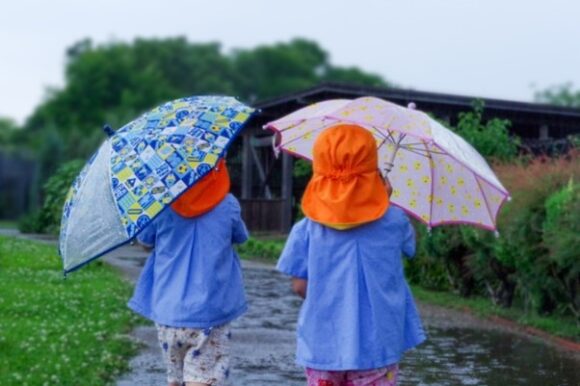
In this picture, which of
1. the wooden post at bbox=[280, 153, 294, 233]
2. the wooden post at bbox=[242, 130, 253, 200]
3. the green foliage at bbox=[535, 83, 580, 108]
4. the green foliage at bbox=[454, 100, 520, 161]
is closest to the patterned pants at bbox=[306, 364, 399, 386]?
the green foliage at bbox=[454, 100, 520, 161]

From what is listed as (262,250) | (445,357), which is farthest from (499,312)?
(262,250)

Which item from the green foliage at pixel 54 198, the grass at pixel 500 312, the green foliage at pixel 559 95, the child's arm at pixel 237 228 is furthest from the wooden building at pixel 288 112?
the green foliage at pixel 559 95

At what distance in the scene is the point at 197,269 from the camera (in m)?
5.73

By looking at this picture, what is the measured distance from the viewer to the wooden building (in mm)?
22192

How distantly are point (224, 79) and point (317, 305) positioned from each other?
87.7 metres

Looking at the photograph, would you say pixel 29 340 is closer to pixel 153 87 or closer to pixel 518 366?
pixel 518 366

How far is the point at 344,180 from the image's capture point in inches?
196

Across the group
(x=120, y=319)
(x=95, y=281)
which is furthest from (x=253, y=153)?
(x=120, y=319)

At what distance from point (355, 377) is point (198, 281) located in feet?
3.44

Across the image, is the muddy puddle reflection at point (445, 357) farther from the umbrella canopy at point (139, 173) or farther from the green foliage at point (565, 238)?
the umbrella canopy at point (139, 173)

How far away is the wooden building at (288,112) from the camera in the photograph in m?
22.2

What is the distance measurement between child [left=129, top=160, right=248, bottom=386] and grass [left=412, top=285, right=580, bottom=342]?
653 cm

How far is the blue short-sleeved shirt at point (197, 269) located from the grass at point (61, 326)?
260cm

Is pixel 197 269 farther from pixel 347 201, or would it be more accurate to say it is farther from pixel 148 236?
pixel 347 201
